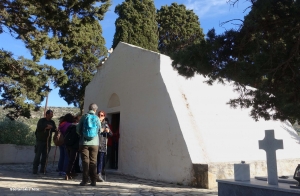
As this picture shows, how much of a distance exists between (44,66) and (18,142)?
5.56 m

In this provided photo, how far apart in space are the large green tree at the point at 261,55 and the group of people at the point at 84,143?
7.46 ft

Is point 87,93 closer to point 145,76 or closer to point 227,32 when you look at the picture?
point 145,76

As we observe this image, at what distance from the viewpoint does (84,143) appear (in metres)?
5.71

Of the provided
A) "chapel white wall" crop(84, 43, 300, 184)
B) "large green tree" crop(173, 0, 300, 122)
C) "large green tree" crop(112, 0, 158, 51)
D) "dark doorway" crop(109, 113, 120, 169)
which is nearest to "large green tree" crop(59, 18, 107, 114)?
"large green tree" crop(112, 0, 158, 51)

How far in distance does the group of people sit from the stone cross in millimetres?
3163

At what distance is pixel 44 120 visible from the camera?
7.80 metres

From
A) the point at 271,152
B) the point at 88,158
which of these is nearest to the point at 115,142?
the point at 88,158

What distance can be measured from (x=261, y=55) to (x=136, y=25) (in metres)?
14.0

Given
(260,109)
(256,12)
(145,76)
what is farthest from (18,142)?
(256,12)

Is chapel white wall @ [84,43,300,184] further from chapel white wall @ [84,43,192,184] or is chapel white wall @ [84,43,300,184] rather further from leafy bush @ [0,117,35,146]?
leafy bush @ [0,117,35,146]

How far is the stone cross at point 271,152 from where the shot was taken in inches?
163

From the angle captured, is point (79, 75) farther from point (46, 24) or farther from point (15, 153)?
point (46, 24)

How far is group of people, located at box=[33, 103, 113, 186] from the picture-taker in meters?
5.74

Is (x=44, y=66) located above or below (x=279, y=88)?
above
